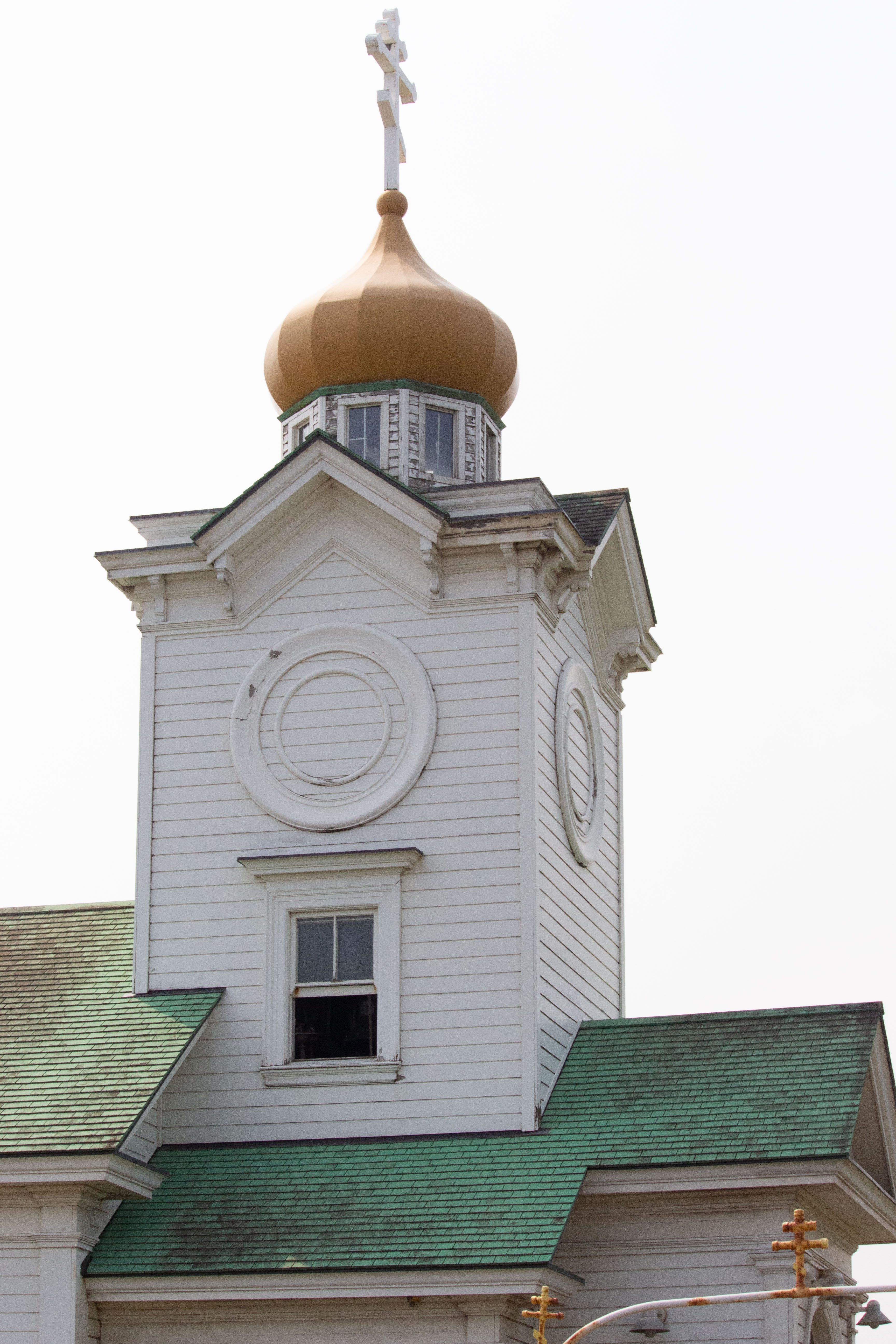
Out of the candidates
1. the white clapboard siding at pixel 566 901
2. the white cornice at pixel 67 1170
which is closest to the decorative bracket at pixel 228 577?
the white clapboard siding at pixel 566 901

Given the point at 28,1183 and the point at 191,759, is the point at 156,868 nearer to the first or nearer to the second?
the point at 191,759

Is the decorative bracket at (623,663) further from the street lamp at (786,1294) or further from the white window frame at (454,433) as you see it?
the street lamp at (786,1294)

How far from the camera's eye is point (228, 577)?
21.6 m

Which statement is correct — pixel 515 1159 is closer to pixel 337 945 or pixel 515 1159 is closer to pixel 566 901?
pixel 337 945

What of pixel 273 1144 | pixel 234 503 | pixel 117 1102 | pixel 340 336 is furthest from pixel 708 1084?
pixel 340 336

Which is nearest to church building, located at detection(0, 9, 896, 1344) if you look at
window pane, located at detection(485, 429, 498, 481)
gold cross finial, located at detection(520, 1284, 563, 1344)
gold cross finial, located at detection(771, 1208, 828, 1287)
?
window pane, located at detection(485, 429, 498, 481)

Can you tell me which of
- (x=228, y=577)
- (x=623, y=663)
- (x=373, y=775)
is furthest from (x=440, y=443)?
(x=373, y=775)

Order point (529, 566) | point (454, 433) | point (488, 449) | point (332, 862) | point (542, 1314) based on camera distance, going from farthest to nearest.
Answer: point (488, 449)
point (454, 433)
point (529, 566)
point (332, 862)
point (542, 1314)

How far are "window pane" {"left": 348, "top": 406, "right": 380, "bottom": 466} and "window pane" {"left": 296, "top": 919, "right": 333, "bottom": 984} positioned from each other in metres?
5.38

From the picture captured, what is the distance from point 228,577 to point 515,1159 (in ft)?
22.4

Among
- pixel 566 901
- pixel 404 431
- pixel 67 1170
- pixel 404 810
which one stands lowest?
pixel 67 1170

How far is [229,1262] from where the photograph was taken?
17.8 metres

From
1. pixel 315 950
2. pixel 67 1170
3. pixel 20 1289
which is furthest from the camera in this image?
pixel 315 950

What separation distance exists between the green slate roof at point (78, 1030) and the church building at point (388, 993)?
0.14ft
